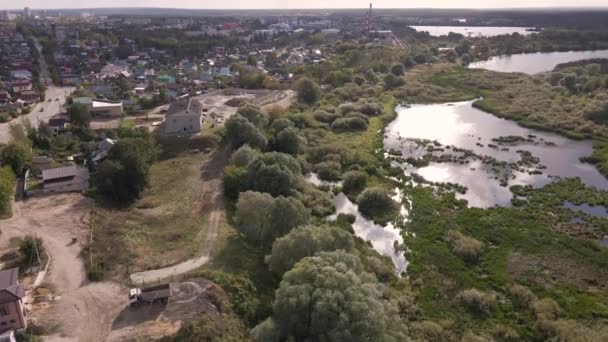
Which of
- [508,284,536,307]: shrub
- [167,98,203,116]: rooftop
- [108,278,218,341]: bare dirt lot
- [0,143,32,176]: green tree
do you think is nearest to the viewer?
[108,278,218,341]: bare dirt lot

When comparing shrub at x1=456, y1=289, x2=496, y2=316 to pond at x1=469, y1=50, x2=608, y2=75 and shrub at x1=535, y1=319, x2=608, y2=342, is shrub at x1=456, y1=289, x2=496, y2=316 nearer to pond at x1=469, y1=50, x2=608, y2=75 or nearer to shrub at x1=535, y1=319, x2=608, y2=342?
shrub at x1=535, y1=319, x2=608, y2=342

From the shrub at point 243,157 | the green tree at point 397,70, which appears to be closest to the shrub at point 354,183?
the shrub at point 243,157

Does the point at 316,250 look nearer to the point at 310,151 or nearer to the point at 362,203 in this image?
the point at 362,203

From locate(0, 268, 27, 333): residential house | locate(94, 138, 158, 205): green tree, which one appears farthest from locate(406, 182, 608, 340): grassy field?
locate(94, 138, 158, 205): green tree

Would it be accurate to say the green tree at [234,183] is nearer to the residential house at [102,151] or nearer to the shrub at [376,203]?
the shrub at [376,203]

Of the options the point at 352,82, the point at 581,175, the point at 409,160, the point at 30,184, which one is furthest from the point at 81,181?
the point at 352,82

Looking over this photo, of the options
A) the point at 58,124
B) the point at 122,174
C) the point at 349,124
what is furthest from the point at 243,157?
the point at 58,124
